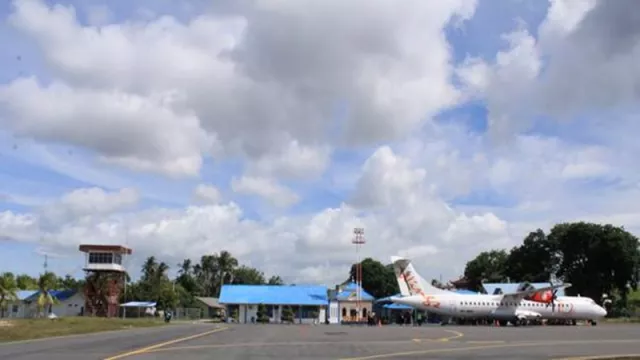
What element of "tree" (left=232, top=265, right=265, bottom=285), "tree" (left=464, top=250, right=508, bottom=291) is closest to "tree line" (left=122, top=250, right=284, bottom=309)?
"tree" (left=232, top=265, right=265, bottom=285)

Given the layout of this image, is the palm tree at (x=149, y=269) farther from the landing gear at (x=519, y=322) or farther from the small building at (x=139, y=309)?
the landing gear at (x=519, y=322)

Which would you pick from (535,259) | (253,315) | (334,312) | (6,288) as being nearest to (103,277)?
(6,288)

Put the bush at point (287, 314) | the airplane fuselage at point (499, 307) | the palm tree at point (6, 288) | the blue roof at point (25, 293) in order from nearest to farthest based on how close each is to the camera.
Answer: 1. the airplane fuselage at point (499, 307)
2. the palm tree at point (6, 288)
3. the bush at point (287, 314)
4. the blue roof at point (25, 293)

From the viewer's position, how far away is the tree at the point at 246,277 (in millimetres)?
140875

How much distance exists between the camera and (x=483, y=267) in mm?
141250

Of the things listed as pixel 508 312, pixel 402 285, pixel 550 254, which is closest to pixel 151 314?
pixel 402 285

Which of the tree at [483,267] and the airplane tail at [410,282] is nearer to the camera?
the airplane tail at [410,282]

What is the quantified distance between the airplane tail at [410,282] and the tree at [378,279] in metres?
63.1

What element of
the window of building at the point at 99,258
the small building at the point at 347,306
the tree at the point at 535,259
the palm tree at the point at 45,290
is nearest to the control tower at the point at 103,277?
the window of building at the point at 99,258

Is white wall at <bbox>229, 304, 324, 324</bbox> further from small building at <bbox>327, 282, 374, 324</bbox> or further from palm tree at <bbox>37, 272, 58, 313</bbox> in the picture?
palm tree at <bbox>37, 272, 58, 313</bbox>

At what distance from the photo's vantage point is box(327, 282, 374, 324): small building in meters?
89.8

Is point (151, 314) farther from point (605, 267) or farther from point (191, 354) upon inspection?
point (191, 354)

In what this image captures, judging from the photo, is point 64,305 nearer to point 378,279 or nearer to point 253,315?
point 253,315

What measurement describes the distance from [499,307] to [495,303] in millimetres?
580
